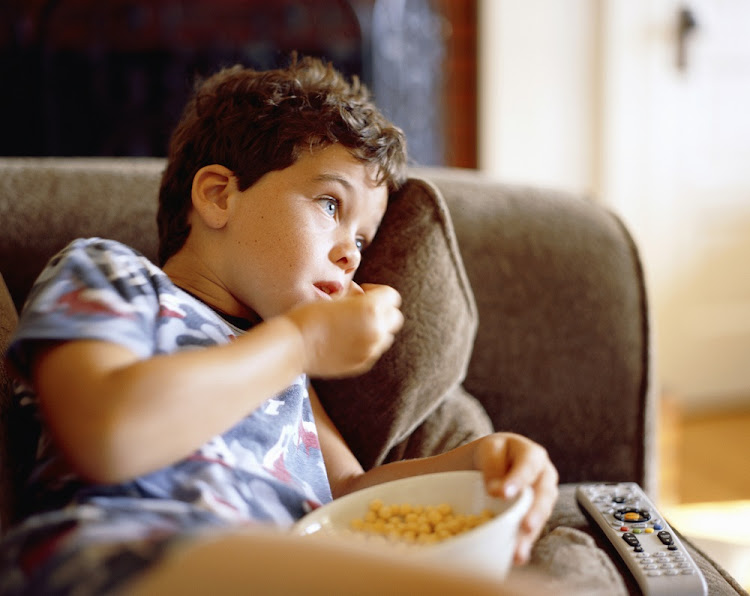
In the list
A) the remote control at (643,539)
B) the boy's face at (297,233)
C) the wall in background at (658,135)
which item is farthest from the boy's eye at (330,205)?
the wall in background at (658,135)

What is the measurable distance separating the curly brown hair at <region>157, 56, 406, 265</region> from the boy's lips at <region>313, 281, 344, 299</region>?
145mm

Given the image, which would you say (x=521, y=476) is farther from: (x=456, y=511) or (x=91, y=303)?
(x=91, y=303)

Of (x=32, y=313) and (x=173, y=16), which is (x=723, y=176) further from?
(x=32, y=313)

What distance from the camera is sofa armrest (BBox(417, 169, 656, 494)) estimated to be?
1198 millimetres

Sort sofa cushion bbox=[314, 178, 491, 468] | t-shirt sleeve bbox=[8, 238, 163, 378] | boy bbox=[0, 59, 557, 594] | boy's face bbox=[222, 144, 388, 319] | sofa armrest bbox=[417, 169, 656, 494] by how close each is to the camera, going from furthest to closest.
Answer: sofa armrest bbox=[417, 169, 656, 494] < sofa cushion bbox=[314, 178, 491, 468] < boy's face bbox=[222, 144, 388, 319] < t-shirt sleeve bbox=[8, 238, 163, 378] < boy bbox=[0, 59, 557, 594]

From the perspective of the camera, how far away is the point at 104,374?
0.60 meters

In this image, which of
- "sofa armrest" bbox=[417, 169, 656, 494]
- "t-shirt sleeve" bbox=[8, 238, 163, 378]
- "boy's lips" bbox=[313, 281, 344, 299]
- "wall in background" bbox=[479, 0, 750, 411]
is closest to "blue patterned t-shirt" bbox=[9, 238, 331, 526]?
"t-shirt sleeve" bbox=[8, 238, 163, 378]

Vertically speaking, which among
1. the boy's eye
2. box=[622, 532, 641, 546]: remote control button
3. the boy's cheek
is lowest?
box=[622, 532, 641, 546]: remote control button

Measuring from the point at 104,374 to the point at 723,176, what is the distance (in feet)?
9.72

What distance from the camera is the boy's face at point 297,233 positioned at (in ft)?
2.79

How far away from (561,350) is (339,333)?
608mm

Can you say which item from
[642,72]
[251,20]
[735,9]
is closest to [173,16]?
[251,20]

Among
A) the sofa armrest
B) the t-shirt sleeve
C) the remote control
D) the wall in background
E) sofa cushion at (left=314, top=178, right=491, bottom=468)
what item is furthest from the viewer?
the wall in background

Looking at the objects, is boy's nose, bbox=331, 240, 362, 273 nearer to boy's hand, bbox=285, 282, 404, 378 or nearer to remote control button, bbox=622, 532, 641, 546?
boy's hand, bbox=285, 282, 404, 378
